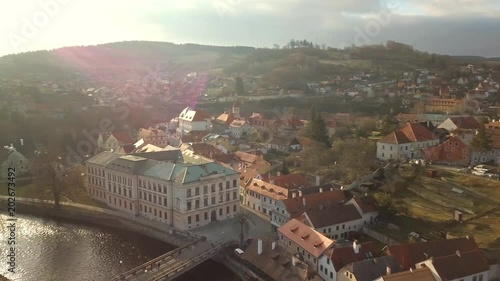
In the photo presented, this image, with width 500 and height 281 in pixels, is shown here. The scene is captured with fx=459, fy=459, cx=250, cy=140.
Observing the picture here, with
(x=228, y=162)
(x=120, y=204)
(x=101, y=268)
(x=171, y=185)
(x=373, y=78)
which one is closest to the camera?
(x=101, y=268)

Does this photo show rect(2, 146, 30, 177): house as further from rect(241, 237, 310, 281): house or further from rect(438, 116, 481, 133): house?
rect(438, 116, 481, 133): house

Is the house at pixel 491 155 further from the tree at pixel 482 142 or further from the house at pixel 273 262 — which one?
the house at pixel 273 262

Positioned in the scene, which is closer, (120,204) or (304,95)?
(120,204)

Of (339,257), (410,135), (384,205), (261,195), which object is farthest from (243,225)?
(410,135)

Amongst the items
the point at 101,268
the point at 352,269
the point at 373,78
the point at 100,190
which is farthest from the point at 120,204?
the point at 373,78

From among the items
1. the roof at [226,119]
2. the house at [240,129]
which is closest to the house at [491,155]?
the house at [240,129]

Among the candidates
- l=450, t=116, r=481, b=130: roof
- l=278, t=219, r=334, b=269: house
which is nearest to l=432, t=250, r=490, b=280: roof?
l=278, t=219, r=334, b=269: house

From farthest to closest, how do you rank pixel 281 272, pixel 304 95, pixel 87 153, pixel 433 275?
pixel 304 95 < pixel 87 153 < pixel 281 272 < pixel 433 275

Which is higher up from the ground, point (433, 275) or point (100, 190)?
point (433, 275)

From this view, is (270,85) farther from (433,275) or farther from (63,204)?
(433,275)
